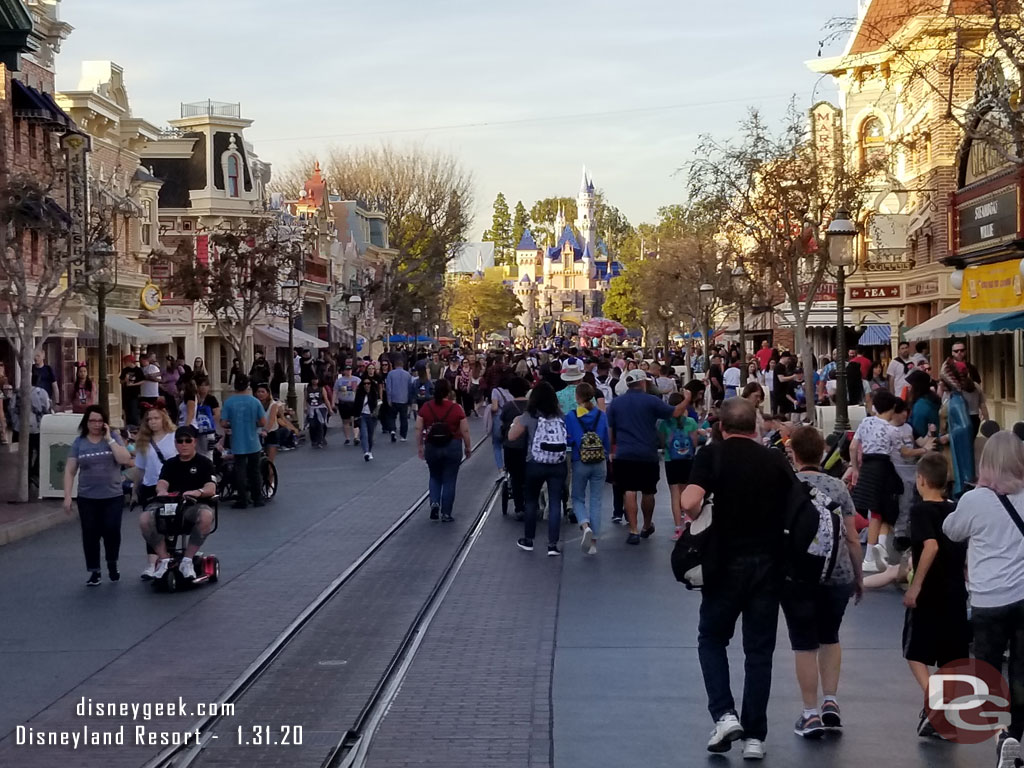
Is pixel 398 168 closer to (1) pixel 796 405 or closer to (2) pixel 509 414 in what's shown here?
(1) pixel 796 405

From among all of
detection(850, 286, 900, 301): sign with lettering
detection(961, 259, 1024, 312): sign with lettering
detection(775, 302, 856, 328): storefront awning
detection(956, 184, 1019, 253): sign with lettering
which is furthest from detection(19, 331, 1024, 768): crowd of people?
detection(775, 302, 856, 328): storefront awning

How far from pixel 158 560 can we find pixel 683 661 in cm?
539

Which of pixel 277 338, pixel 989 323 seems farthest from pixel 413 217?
pixel 989 323

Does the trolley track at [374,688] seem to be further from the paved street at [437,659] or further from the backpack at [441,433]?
the backpack at [441,433]

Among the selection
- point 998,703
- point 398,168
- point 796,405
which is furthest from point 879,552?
point 398,168

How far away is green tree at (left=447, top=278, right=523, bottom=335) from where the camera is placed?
15000 cm

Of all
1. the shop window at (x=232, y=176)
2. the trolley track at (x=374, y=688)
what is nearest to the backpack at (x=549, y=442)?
the trolley track at (x=374, y=688)

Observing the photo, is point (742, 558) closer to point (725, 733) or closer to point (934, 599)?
point (725, 733)

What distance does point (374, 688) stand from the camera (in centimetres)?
885

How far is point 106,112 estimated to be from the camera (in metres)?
43.9

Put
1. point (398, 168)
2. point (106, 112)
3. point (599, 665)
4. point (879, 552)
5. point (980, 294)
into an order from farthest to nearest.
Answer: point (398, 168), point (106, 112), point (980, 294), point (879, 552), point (599, 665)

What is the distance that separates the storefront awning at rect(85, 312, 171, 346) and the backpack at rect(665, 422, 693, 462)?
88.7 feet

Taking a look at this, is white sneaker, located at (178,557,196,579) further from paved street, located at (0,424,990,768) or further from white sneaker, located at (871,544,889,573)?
white sneaker, located at (871,544,889,573)

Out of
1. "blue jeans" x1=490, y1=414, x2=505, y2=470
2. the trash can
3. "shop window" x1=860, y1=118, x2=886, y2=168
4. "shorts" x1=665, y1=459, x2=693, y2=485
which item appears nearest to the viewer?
"shorts" x1=665, y1=459, x2=693, y2=485
